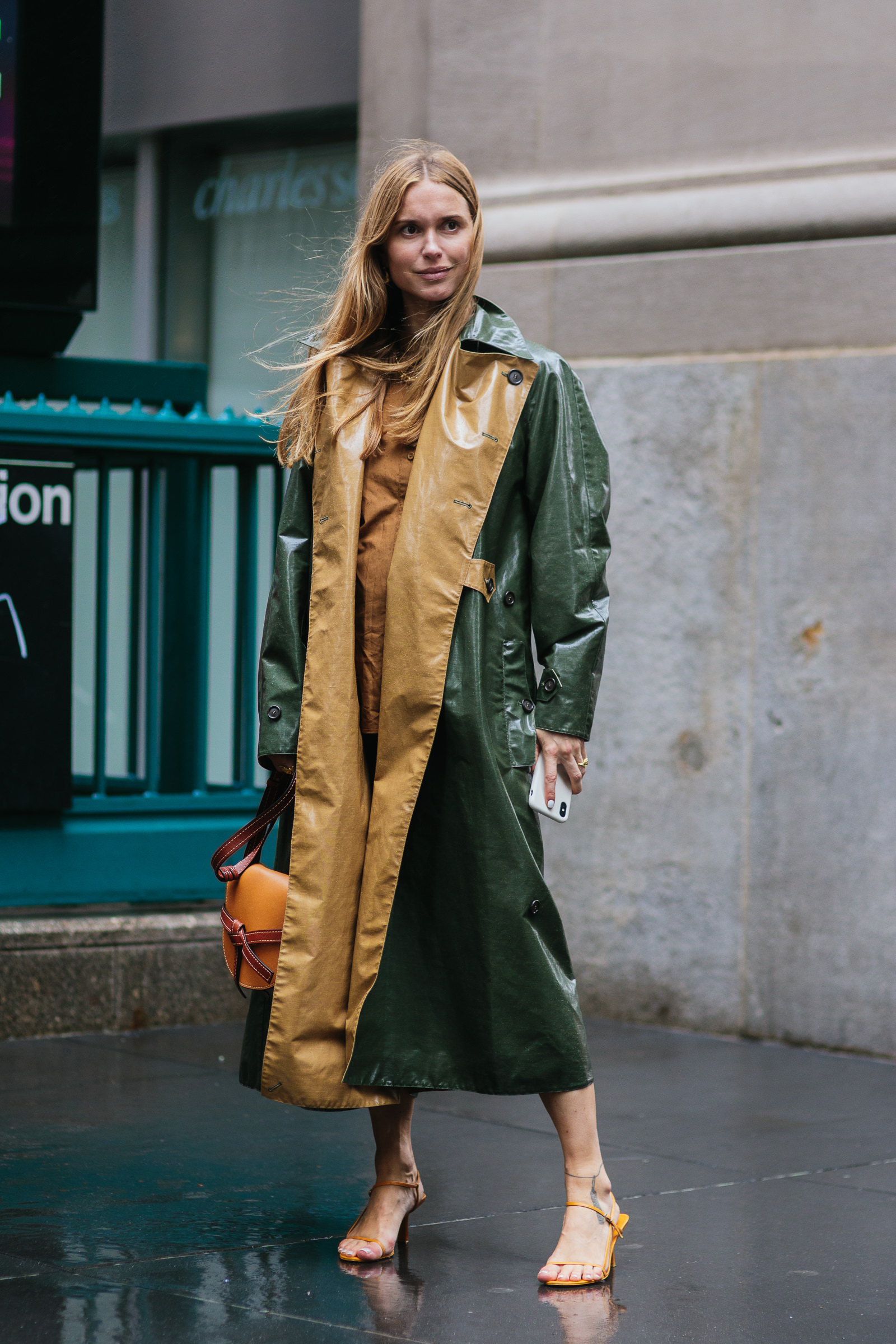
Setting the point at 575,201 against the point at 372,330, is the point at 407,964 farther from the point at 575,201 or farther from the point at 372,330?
the point at 575,201

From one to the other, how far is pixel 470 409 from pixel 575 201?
3.03 meters

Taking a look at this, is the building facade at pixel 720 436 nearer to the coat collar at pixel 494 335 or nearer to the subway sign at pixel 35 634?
the subway sign at pixel 35 634

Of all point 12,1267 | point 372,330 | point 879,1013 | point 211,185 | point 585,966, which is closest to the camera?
point 12,1267

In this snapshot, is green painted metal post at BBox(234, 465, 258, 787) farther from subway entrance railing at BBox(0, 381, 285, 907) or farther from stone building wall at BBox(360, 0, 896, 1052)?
stone building wall at BBox(360, 0, 896, 1052)

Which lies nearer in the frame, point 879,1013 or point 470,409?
point 470,409

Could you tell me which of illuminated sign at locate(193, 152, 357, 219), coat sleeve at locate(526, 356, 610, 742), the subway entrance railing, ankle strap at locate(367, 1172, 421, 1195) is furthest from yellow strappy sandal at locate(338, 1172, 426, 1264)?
illuminated sign at locate(193, 152, 357, 219)

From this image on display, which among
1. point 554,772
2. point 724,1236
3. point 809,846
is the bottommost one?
point 724,1236

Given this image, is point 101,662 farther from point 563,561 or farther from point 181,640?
point 563,561

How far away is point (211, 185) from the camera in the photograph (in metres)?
8.45

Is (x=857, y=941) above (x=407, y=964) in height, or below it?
below

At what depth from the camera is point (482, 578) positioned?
11.3 feet

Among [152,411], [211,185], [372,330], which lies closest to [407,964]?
[372,330]

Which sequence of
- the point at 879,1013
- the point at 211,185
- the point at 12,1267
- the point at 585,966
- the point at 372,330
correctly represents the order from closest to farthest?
the point at 12,1267 < the point at 372,330 < the point at 879,1013 < the point at 585,966 < the point at 211,185

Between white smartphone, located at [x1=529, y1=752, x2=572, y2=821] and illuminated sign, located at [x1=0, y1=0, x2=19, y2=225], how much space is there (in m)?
3.43
